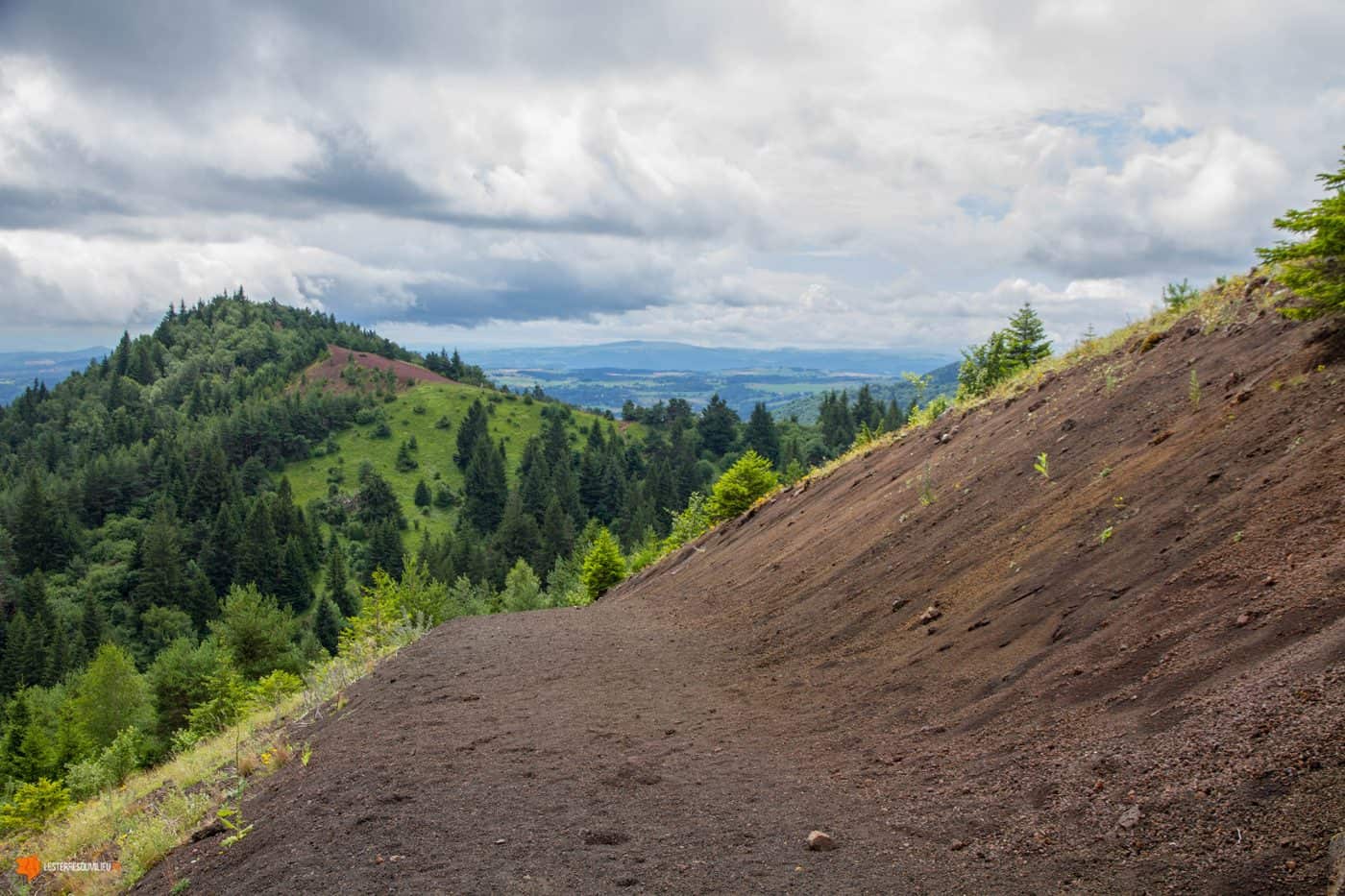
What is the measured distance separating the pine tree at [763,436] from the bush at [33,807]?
398 ft

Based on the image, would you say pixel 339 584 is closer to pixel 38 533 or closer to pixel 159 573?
pixel 159 573

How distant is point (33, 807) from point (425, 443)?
432ft

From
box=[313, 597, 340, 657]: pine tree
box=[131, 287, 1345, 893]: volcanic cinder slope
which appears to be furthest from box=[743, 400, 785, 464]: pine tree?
box=[131, 287, 1345, 893]: volcanic cinder slope

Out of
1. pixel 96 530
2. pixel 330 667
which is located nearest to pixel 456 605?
pixel 330 667

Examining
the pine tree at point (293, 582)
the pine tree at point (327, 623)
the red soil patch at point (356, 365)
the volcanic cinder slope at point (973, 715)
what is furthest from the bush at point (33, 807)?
the red soil patch at point (356, 365)

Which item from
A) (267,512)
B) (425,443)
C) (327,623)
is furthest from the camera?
(425,443)

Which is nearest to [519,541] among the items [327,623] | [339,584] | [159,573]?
[339,584]

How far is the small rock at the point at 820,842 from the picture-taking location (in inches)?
227

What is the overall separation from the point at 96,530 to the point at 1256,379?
448 ft

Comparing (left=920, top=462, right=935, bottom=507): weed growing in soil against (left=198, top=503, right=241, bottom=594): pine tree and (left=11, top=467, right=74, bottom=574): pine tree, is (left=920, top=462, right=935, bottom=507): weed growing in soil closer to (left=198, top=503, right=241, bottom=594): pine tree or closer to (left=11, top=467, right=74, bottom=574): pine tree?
(left=198, top=503, right=241, bottom=594): pine tree

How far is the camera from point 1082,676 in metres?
6.87

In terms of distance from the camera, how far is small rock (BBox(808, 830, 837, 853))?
577 centimetres

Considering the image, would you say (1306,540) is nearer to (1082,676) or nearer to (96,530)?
(1082,676)

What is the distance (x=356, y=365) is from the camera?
18738cm
